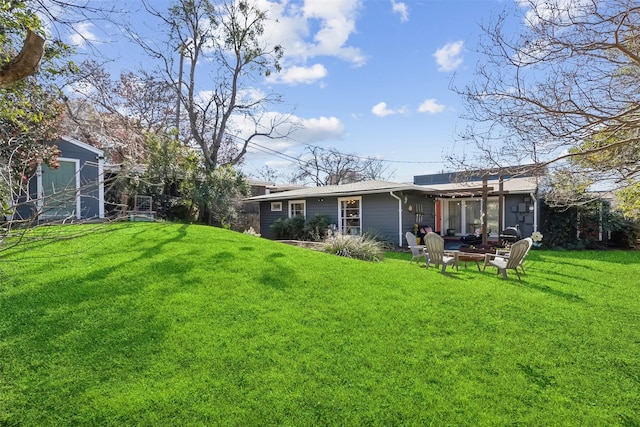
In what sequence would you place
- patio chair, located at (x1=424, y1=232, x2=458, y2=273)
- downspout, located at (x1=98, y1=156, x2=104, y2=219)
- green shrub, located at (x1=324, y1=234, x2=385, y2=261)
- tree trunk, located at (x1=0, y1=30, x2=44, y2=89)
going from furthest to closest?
green shrub, located at (x1=324, y1=234, x2=385, y2=261) < patio chair, located at (x1=424, y1=232, x2=458, y2=273) < downspout, located at (x1=98, y1=156, x2=104, y2=219) < tree trunk, located at (x1=0, y1=30, x2=44, y2=89)

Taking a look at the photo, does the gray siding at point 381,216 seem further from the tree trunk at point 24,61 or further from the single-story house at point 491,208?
the tree trunk at point 24,61

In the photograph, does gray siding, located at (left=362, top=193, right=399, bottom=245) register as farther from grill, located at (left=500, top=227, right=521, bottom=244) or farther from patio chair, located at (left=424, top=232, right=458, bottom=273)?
patio chair, located at (left=424, top=232, right=458, bottom=273)

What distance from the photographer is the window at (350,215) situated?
1664 cm

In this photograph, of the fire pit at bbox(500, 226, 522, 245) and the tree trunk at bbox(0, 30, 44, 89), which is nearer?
the tree trunk at bbox(0, 30, 44, 89)

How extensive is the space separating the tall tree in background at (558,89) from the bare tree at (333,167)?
33693 millimetres

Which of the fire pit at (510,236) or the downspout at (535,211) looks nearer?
the fire pit at (510,236)

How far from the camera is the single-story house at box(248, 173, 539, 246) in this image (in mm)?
15336

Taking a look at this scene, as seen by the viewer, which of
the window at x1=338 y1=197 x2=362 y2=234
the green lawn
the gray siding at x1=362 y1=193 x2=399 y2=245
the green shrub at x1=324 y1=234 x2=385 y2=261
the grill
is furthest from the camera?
the window at x1=338 y1=197 x2=362 y2=234

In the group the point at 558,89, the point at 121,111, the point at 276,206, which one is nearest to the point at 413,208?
the point at 276,206

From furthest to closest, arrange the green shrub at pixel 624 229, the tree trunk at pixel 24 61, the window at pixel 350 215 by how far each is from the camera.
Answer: the window at pixel 350 215 < the green shrub at pixel 624 229 < the tree trunk at pixel 24 61

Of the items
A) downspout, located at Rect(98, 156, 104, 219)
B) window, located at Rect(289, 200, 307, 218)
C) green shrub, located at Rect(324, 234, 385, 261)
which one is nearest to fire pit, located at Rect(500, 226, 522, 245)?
green shrub, located at Rect(324, 234, 385, 261)

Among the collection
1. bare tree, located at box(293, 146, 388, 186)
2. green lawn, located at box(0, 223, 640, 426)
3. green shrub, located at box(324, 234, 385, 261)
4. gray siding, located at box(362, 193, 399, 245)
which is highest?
bare tree, located at box(293, 146, 388, 186)

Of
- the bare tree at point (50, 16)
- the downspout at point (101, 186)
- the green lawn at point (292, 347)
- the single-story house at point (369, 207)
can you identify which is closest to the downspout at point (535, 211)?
the single-story house at point (369, 207)

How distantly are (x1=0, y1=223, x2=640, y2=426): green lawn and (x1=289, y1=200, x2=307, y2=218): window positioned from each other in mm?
12028
